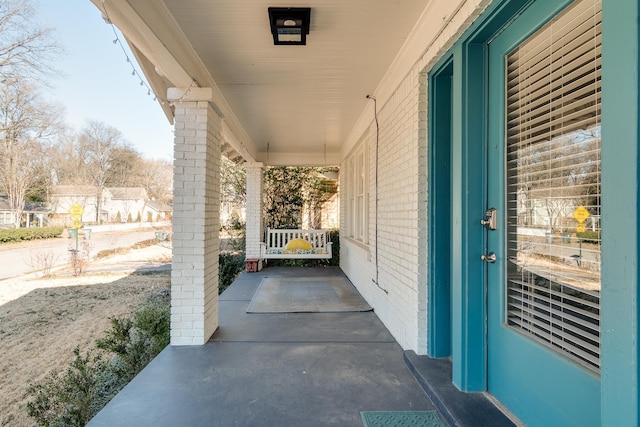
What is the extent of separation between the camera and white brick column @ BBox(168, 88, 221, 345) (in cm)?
310

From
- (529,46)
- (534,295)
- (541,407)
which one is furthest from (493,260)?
(529,46)

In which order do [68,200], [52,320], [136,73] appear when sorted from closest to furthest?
[136,73], [52,320], [68,200]

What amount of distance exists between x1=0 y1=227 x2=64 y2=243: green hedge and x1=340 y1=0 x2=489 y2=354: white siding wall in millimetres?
18458

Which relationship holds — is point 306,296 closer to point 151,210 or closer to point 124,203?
point 124,203

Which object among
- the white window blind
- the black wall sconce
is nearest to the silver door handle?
the white window blind

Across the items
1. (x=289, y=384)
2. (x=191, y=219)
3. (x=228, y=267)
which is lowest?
(x=289, y=384)

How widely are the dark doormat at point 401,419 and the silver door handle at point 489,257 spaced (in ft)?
3.25

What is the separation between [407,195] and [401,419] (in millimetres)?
1716

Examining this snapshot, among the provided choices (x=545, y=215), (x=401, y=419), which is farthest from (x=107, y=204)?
(x=545, y=215)

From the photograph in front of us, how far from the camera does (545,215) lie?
5.26 feet

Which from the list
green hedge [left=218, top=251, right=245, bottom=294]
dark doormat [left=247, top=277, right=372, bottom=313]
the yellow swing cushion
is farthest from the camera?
green hedge [left=218, top=251, right=245, bottom=294]

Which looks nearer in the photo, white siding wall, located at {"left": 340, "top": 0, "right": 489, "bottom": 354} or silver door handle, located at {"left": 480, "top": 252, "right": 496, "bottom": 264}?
silver door handle, located at {"left": 480, "top": 252, "right": 496, "bottom": 264}

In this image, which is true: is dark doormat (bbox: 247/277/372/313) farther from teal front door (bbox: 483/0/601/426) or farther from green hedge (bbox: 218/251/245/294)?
teal front door (bbox: 483/0/601/426)

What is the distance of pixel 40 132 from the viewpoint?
38.4 ft
